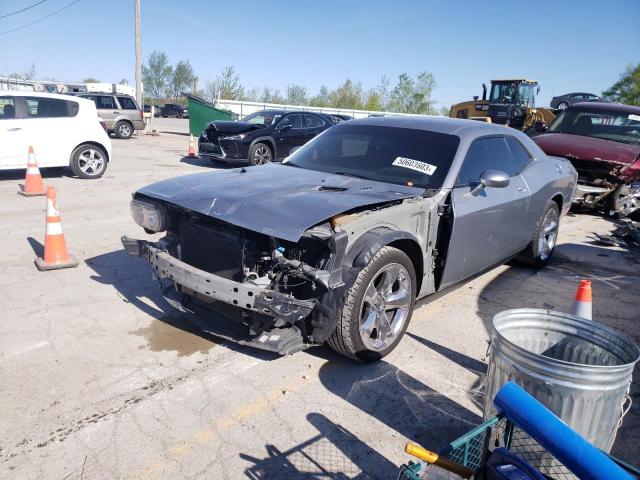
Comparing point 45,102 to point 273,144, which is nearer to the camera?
point 45,102

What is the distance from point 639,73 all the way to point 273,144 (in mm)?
46768

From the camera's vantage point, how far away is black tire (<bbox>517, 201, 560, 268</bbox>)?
541 centimetres

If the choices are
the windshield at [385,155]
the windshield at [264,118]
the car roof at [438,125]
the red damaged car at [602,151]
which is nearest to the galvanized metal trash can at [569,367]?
the windshield at [385,155]

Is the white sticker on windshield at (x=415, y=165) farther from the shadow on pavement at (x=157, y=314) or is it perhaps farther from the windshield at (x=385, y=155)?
the shadow on pavement at (x=157, y=314)

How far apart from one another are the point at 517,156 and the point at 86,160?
842cm

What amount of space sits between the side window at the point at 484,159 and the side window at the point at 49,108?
8.36 m

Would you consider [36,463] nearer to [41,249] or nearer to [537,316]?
[537,316]

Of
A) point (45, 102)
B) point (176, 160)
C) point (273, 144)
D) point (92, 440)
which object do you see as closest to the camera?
point (92, 440)

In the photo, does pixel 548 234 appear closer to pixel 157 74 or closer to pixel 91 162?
pixel 91 162

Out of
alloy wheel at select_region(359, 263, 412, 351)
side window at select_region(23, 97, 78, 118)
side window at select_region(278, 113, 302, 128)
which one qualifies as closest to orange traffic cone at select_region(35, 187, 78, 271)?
alloy wheel at select_region(359, 263, 412, 351)

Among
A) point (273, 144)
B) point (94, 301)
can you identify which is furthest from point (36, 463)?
point (273, 144)

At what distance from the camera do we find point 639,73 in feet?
149

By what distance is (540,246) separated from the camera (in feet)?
18.3

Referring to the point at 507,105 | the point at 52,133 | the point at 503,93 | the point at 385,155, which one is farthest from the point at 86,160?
the point at 503,93
